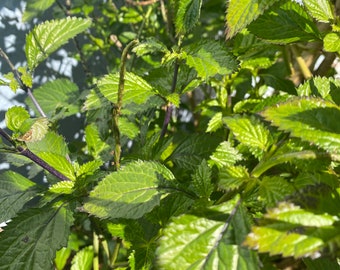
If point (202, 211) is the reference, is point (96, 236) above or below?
below

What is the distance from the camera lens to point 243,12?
63 cm

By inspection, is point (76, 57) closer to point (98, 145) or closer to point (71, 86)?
point (71, 86)

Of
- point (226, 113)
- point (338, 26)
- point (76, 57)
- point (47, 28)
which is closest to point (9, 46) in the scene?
point (76, 57)

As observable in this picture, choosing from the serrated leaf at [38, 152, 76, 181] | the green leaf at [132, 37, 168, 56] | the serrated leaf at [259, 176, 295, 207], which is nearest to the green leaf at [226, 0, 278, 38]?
the green leaf at [132, 37, 168, 56]

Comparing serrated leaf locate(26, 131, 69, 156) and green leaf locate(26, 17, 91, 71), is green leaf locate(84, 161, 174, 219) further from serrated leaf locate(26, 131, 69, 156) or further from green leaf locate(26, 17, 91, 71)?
Answer: green leaf locate(26, 17, 91, 71)

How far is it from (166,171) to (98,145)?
294mm

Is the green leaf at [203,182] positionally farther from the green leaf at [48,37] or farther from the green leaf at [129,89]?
the green leaf at [48,37]

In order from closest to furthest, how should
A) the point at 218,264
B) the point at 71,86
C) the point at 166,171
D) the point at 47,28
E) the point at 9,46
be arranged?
the point at 218,264 < the point at 166,171 < the point at 47,28 < the point at 71,86 < the point at 9,46

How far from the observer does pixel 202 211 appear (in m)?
0.56

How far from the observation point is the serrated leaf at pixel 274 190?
1.73ft

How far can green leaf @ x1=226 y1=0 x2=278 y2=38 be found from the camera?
62 cm

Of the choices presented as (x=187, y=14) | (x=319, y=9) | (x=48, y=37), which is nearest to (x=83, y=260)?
(x=48, y=37)

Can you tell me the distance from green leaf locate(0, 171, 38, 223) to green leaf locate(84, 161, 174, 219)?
185 mm

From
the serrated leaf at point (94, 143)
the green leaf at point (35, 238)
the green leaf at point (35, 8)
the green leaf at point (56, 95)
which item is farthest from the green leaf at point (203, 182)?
the green leaf at point (35, 8)
